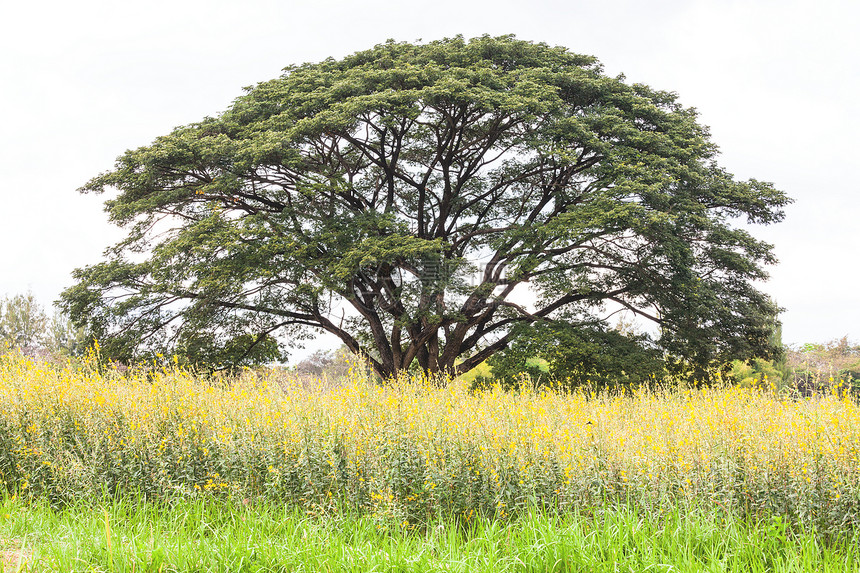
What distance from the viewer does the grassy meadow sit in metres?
4.18

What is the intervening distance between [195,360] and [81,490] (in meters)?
9.36

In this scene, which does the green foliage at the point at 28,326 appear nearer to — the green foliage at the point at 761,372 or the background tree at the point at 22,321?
the background tree at the point at 22,321

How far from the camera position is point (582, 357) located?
13.4 m

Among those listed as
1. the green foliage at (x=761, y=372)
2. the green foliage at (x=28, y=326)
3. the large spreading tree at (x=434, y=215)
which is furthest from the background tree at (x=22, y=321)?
the green foliage at (x=761, y=372)

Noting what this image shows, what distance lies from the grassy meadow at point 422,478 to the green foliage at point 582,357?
643 centimetres

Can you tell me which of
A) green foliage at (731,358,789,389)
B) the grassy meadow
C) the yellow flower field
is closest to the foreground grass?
the grassy meadow

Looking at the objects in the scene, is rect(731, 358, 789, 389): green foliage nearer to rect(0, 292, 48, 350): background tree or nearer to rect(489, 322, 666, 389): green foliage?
rect(489, 322, 666, 389): green foliage

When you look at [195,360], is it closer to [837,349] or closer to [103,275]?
[103,275]

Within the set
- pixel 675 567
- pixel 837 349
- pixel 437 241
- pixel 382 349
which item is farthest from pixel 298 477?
pixel 837 349

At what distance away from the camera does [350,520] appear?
4.66m

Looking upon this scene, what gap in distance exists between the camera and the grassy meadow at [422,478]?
13.7ft

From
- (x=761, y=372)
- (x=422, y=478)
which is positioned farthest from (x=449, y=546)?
(x=761, y=372)

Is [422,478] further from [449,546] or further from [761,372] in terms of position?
[761,372]

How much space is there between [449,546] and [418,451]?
0.98 metres
